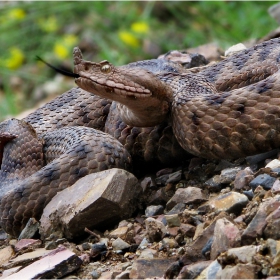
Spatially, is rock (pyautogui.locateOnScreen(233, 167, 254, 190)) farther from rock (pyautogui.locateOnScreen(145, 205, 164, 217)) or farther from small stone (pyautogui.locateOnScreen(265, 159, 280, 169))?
rock (pyautogui.locateOnScreen(145, 205, 164, 217))

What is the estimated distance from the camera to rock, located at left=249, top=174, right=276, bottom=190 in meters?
4.75

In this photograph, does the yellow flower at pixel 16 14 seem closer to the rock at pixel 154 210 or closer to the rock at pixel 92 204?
the rock at pixel 92 204

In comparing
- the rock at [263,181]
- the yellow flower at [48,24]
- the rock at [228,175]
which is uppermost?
the yellow flower at [48,24]

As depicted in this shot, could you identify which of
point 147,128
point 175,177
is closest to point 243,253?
point 175,177

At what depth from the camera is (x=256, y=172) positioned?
5.04m

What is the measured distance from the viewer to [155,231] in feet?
15.7

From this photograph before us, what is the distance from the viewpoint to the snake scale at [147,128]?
5266 mm

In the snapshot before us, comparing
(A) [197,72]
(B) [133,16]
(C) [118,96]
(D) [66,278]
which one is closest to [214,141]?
(C) [118,96]

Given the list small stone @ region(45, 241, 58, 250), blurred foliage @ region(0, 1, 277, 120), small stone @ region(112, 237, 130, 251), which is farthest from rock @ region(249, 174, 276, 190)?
blurred foliage @ region(0, 1, 277, 120)

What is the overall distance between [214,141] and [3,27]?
30.0 ft

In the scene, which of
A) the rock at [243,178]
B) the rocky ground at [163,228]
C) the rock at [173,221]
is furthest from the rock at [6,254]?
the rock at [243,178]

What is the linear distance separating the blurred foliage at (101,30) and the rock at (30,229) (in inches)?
246

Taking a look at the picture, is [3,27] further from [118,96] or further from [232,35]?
[118,96]

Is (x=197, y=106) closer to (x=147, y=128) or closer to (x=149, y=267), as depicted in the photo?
(x=147, y=128)
